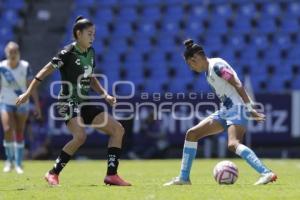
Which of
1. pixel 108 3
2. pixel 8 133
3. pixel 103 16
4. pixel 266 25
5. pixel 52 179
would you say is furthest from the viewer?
pixel 108 3

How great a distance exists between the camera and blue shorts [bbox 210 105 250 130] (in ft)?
35.8

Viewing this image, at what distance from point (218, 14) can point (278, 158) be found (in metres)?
7.13

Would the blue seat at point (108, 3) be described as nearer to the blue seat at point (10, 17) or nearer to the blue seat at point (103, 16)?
the blue seat at point (103, 16)

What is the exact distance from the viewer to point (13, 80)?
16.3 m

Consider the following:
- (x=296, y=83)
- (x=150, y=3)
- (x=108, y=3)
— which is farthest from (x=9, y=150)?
(x=108, y=3)

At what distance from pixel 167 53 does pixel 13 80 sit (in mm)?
12814

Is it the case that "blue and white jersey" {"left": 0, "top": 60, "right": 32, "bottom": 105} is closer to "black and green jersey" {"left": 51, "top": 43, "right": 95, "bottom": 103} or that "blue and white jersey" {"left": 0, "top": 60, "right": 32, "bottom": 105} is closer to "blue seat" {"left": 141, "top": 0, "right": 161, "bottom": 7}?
"black and green jersey" {"left": 51, "top": 43, "right": 95, "bottom": 103}

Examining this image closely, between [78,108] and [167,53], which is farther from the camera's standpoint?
[167,53]

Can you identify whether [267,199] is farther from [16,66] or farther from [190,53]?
[16,66]

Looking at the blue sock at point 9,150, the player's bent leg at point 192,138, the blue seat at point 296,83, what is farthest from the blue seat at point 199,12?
the player's bent leg at point 192,138

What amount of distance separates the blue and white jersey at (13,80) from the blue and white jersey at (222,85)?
625 cm

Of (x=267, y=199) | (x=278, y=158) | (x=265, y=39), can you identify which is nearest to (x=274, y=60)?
(x=265, y=39)

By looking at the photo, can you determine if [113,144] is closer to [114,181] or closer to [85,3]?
[114,181]

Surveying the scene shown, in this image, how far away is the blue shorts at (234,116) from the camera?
10.9 meters
